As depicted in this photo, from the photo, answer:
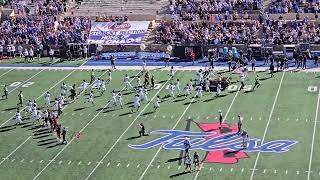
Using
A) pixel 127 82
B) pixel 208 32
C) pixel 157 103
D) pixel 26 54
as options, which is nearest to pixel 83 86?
pixel 127 82

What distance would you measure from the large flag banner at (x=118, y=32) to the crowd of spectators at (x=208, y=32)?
147cm

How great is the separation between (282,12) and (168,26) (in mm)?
8505

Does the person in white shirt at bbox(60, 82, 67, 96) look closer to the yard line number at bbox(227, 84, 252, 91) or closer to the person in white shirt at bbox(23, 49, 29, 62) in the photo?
the yard line number at bbox(227, 84, 252, 91)

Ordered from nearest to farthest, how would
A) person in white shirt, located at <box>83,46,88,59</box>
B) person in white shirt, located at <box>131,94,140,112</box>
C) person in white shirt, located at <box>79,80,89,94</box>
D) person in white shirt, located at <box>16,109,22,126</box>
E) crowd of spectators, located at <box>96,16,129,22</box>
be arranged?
person in white shirt, located at <box>16,109,22,126</box>, person in white shirt, located at <box>131,94,140,112</box>, person in white shirt, located at <box>79,80,89,94</box>, person in white shirt, located at <box>83,46,88,59</box>, crowd of spectators, located at <box>96,16,129,22</box>

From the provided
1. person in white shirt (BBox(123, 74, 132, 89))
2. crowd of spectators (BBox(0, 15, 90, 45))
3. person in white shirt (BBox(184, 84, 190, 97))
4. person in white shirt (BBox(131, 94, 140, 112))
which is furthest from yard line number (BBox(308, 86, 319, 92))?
crowd of spectators (BBox(0, 15, 90, 45))

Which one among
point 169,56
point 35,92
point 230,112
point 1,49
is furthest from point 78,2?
point 230,112

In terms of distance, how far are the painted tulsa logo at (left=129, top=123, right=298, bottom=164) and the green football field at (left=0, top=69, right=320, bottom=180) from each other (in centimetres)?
13

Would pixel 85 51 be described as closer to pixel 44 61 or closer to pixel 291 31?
pixel 44 61

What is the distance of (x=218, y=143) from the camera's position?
36156mm

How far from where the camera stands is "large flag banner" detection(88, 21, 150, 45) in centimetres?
5634

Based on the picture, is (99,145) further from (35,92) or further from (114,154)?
(35,92)

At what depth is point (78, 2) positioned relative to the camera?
207ft

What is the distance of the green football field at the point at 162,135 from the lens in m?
33.2

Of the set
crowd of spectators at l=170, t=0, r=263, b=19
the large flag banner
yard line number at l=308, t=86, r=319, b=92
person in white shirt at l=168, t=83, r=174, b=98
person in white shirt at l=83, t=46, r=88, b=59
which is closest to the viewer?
yard line number at l=308, t=86, r=319, b=92
